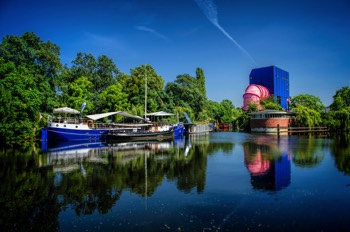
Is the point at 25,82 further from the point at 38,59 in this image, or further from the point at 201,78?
the point at 201,78

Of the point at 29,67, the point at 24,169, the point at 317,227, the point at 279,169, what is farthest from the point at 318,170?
the point at 29,67

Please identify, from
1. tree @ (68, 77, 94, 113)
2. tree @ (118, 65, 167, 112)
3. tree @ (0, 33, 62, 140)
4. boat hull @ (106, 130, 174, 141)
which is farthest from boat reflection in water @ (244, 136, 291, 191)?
tree @ (118, 65, 167, 112)

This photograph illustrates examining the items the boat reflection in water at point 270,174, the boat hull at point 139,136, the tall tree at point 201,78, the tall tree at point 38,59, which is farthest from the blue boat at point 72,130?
the tall tree at point 201,78

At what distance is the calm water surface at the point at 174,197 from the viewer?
7723 mm

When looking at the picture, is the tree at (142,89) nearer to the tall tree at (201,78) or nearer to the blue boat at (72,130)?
the blue boat at (72,130)

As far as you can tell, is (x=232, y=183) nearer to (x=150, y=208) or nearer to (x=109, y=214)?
(x=150, y=208)

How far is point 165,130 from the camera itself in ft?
135

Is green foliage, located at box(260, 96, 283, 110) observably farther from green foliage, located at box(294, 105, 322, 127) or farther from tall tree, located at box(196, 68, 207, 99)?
tall tree, located at box(196, 68, 207, 99)

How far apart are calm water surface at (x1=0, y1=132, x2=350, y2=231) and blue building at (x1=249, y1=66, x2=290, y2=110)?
64835mm

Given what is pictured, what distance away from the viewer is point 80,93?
45.8 metres

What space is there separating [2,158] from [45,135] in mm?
15813

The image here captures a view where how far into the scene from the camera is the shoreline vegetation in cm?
3422

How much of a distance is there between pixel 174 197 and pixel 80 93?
40.0 metres

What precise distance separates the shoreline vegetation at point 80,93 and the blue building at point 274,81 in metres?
6.84
